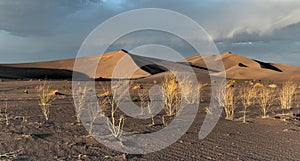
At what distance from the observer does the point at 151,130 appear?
28.3ft

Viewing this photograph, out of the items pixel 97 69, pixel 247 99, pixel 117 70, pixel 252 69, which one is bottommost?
pixel 247 99

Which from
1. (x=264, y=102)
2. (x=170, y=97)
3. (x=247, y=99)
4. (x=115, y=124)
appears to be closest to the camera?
(x=115, y=124)

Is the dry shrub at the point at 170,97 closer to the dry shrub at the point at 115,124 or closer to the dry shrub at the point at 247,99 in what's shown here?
the dry shrub at the point at 115,124

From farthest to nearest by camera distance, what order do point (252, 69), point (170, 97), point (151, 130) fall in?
point (252, 69)
point (170, 97)
point (151, 130)

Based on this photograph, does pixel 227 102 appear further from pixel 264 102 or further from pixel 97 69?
pixel 97 69

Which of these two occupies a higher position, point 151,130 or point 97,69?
point 97,69

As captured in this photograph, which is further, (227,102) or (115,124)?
(227,102)

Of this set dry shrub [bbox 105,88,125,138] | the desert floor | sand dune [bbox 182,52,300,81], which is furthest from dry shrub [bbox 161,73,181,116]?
sand dune [bbox 182,52,300,81]

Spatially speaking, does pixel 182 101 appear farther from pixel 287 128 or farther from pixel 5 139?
pixel 5 139

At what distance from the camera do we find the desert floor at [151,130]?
20.4 feet

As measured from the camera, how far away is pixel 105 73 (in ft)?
247

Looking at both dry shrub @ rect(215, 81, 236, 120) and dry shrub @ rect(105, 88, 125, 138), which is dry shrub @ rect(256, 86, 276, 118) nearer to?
dry shrub @ rect(215, 81, 236, 120)

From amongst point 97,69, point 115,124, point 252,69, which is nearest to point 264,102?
point 115,124

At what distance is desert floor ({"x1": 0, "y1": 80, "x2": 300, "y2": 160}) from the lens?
6.20 metres
